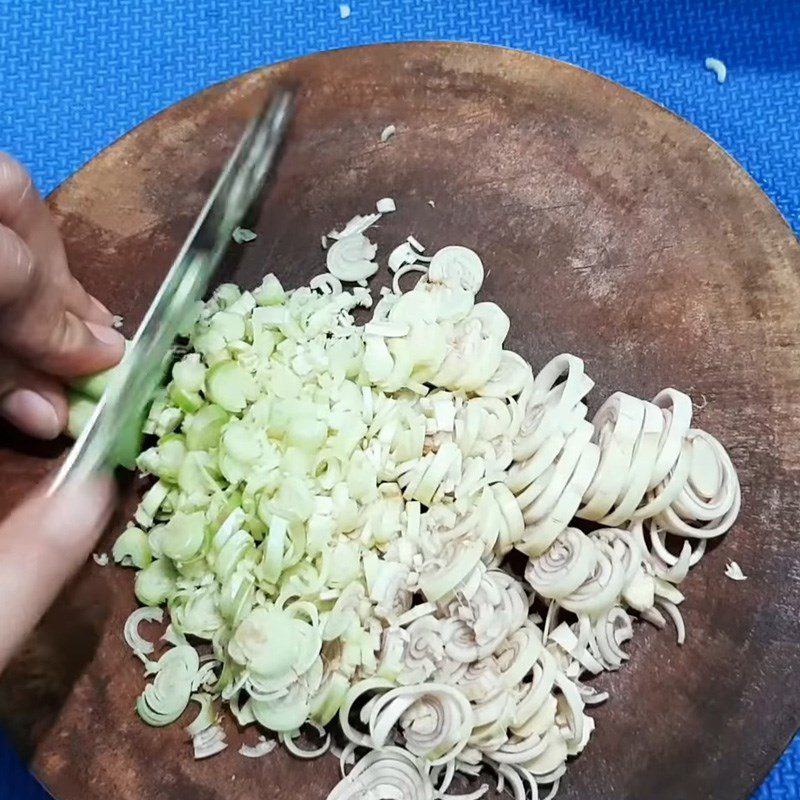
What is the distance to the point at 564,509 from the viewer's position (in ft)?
3.64

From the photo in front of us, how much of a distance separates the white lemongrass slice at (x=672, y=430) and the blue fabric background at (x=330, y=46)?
25.8 inches

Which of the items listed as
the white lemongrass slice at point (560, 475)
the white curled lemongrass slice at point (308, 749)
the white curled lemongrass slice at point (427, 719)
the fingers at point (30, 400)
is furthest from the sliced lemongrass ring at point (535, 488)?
the fingers at point (30, 400)

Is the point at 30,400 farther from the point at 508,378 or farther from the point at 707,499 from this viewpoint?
the point at 707,499

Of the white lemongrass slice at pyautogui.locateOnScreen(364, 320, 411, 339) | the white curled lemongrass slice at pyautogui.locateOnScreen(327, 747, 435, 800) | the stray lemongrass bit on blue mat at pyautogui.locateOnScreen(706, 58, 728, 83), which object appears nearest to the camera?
the white curled lemongrass slice at pyautogui.locateOnScreen(327, 747, 435, 800)

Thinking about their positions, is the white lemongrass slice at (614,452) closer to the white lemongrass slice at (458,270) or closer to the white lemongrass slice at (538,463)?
the white lemongrass slice at (538,463)

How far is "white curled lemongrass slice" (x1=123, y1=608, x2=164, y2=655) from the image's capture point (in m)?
1.16

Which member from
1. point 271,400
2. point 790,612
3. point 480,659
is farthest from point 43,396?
point 790,612

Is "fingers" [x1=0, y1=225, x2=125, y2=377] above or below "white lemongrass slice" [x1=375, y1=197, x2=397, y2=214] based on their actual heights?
below

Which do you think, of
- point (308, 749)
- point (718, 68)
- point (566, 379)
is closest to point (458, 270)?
point (566, 379)

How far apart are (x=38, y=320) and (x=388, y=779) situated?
0.68 meters

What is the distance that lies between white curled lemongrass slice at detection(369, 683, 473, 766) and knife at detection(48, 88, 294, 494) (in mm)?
436

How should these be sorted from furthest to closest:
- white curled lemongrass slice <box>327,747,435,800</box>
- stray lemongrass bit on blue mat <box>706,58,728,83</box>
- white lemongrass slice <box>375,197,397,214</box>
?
stray lemongrass bit on blue mat <box>706,58,728,83</box> < white lemongrass slice <box>375,197,397,214</box> < white curled lemongrass slice <box>327,747,435,800</box>

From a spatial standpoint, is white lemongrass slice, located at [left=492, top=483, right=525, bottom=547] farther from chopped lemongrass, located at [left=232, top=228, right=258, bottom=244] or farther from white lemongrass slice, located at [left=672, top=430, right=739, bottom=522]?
chopped lemongrass, located at [left=232, top=228, right=258, bottom=244]

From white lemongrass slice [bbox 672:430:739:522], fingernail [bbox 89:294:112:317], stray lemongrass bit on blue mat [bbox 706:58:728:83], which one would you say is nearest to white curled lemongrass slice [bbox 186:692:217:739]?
fingernail [bbox 89:294:112:317]
